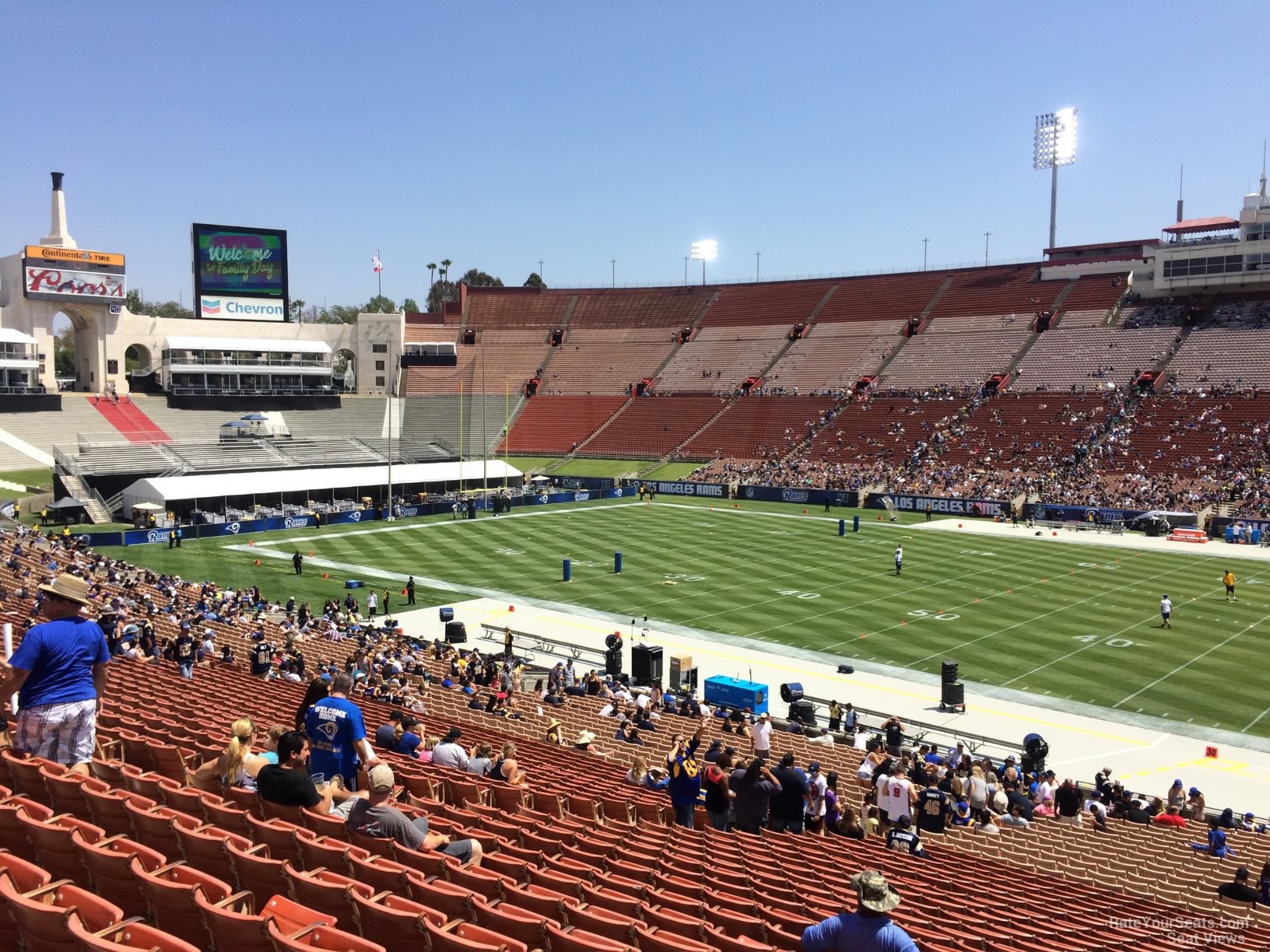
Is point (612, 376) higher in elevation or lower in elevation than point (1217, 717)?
higher

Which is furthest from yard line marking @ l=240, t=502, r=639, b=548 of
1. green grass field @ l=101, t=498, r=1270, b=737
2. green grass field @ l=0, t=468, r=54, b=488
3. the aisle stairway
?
the aisle stairway

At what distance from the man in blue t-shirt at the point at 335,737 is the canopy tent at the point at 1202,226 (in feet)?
298

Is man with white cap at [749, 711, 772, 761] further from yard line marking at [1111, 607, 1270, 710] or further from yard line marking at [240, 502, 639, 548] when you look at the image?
yard line marking at [240, 502, 639, 548]

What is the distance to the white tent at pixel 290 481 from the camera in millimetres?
58344

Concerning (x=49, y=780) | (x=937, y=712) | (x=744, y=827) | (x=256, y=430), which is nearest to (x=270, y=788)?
(x=49, y=780)

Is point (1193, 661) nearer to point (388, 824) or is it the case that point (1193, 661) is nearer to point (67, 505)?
point (388, 824)

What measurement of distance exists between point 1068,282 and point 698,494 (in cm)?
4356

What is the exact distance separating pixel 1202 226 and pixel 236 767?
306 ft

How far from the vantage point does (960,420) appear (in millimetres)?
79938

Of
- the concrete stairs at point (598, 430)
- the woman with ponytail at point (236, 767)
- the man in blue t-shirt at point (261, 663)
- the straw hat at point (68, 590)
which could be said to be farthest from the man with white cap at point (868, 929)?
the concrete stairs at point (598, 430)

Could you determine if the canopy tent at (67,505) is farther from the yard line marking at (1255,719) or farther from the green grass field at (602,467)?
the yard line marking at (1255,719)

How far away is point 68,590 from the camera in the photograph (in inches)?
305

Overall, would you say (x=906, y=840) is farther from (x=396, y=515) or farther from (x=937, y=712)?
(x=396, y=515)

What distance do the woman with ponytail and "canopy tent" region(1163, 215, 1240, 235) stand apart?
300 ft
